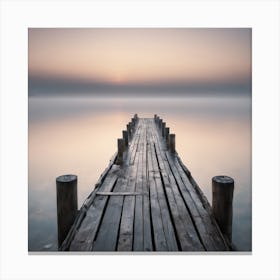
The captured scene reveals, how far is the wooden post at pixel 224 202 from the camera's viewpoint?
9.79ft

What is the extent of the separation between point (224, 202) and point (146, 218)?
0.98 metres

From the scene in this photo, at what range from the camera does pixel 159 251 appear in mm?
2770

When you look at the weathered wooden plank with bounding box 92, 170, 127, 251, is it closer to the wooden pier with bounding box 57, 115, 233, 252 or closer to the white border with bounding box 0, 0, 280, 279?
the wooden pier with bounding box 57, 115, 233, 252

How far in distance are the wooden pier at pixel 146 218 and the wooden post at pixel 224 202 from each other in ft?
0.04

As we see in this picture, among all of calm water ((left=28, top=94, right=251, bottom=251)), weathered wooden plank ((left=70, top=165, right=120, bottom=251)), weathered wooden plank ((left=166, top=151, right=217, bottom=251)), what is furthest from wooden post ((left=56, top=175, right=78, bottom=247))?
calm water ((left=28, top=94, right=251, bottom=251))

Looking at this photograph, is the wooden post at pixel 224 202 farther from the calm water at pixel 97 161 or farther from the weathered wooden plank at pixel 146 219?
the calm water at pixel 97 161

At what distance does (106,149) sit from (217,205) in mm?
12909

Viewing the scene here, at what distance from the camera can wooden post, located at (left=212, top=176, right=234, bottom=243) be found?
2.98m

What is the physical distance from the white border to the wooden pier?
892 millimetres
